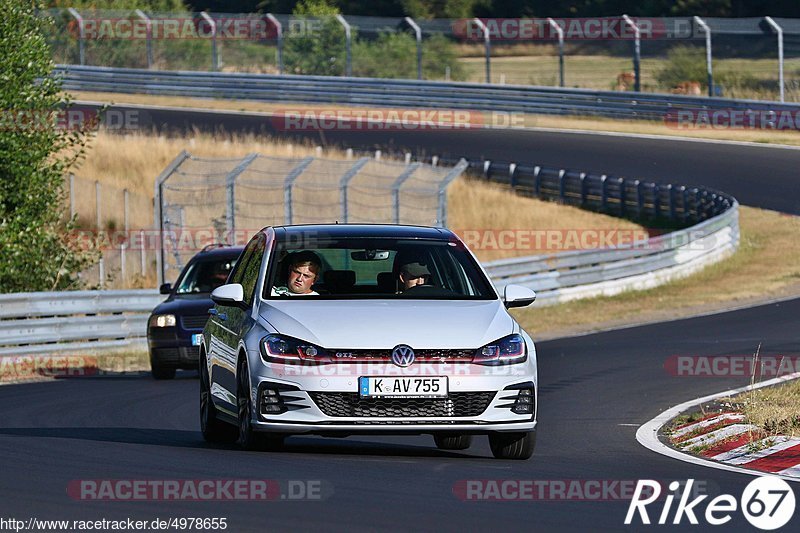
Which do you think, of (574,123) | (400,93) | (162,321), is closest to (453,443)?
(162,321)

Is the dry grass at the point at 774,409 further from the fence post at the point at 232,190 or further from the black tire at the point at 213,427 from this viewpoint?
the fence post at the point at 232,190

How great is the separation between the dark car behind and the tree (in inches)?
200

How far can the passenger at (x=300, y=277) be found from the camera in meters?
10.5

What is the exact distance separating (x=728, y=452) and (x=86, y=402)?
704cm

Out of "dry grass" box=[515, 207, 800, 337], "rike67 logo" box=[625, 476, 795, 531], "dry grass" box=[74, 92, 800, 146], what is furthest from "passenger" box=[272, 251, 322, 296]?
"dry grass" box=[74, 92, 800, 146]

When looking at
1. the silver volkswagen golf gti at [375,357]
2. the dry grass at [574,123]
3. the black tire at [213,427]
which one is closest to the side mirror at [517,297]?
the silver volkswagen golf gti at [375,357]

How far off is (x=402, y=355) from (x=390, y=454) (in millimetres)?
1320

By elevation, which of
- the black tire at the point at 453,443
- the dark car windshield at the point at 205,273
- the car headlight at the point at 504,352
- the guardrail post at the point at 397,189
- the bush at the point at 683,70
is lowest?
the bush at the point at 683,70

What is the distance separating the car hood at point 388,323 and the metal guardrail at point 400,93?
3322 centimetres

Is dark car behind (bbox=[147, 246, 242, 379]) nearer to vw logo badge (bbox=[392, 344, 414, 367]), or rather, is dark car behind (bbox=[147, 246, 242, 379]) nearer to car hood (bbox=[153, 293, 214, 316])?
car hood (bbox=[153, 293, 214, 316])

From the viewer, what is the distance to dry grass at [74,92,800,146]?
43.8 metres

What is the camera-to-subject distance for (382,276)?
420 inches

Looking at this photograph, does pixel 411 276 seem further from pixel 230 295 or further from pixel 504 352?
pixel 230 295

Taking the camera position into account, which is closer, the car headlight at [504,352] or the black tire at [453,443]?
the car headlight at [504,352]
